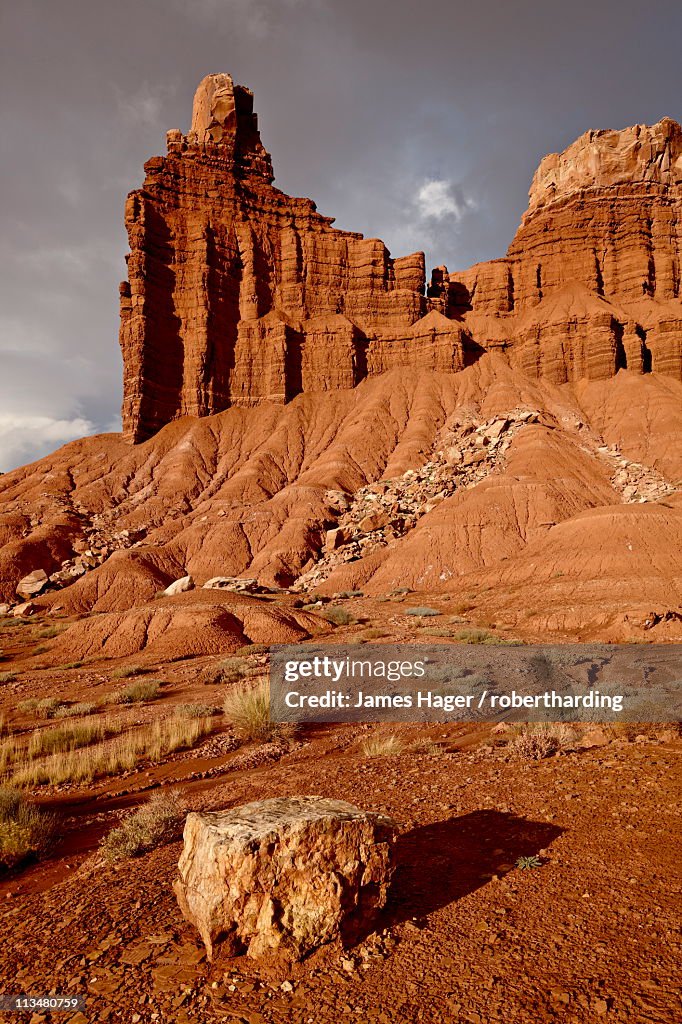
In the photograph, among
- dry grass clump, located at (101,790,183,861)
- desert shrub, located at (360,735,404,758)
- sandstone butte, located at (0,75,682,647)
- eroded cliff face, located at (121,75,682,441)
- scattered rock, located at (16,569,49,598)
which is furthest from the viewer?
eroded cliff face, located at (121,75,682,441)

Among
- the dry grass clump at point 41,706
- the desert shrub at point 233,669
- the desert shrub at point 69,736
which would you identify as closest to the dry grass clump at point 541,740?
the desert shrub at point 69,736

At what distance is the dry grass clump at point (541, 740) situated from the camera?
820cm

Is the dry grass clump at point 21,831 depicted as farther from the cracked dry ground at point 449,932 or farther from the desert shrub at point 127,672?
the desert shrub at point 127,672

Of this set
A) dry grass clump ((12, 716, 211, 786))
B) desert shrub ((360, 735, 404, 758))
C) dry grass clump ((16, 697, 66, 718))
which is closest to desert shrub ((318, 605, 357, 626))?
dry grass clump ((16, 697, 66, 718))

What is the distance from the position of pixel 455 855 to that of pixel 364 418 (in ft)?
177

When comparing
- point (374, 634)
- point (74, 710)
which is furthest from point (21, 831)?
point (374, 634)

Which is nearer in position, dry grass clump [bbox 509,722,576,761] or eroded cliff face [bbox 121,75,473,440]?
dry grass clump [bbox 509,722,576,761]

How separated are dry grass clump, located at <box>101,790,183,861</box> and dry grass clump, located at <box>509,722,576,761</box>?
16.7ft

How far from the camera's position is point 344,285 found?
229 ft

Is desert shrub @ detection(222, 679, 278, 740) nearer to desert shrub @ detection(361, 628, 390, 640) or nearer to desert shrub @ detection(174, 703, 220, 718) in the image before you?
desert shrub @ detection(174, 703, 220, 718)

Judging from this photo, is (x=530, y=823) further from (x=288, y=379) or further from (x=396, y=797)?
(x=288, y=379)

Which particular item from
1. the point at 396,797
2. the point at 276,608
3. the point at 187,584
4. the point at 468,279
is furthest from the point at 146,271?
the point at 396,797

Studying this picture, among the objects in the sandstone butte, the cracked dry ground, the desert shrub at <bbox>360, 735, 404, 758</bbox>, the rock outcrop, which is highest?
the sandstone butte

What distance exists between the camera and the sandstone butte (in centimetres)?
3075
